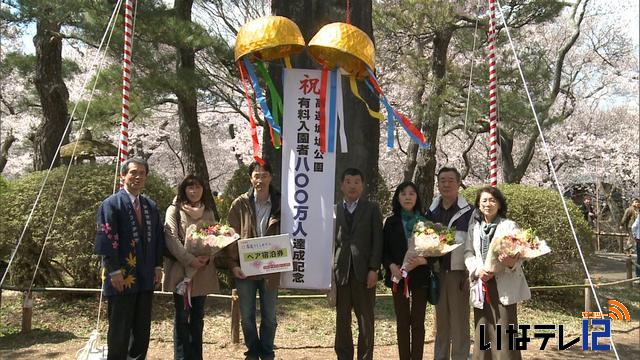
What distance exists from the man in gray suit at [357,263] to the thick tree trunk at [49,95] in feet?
30.3

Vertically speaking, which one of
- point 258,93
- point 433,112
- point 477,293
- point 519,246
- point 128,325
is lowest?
point 128,325

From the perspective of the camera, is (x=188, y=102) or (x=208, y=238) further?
(x=188, y=102)

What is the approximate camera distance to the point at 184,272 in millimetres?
4340

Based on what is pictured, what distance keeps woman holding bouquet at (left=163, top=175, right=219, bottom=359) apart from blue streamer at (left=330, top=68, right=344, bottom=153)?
121 cm

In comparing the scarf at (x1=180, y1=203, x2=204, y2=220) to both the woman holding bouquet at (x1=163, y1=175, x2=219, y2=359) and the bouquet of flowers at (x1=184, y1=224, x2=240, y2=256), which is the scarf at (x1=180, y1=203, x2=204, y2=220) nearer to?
the woman holding bouquet at (x1=163, y1=175, x2=219, y2=359)

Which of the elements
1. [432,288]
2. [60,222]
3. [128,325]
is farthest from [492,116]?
[60,222]

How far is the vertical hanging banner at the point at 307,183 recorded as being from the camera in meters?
4.70

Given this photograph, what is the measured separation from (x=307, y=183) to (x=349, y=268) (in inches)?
34.7

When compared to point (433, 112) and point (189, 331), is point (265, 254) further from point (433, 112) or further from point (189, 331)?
point (433, 112)

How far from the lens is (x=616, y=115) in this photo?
72.4 feet

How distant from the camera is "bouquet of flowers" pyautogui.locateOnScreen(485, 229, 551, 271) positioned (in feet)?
12.5

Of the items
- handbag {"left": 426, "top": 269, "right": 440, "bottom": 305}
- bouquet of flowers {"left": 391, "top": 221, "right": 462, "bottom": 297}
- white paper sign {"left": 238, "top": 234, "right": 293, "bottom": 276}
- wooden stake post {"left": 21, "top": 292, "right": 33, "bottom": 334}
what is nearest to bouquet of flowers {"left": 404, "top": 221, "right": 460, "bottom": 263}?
bouquet of flowers {"left": 391, "top": 221, "right": 462, "bottom": 297}

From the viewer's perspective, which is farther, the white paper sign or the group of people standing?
the white paper sign

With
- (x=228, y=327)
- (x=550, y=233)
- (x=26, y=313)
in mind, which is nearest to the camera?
(x=26, y=313)
